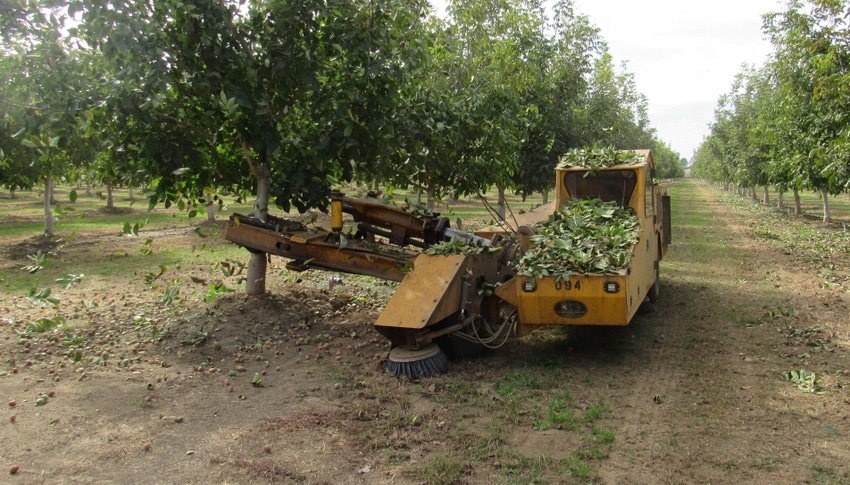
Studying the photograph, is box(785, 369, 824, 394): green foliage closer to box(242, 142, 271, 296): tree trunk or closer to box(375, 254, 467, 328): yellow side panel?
box(375, 254, 467, 328): yellow side panel

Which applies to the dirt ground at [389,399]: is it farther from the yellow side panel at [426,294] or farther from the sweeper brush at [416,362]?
the yellow side panel at [426,294]

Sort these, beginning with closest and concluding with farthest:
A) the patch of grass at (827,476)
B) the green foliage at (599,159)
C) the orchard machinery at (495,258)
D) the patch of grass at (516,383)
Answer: the patch of grass at (827,476)
the patch of grass at (516,383)
the orchard machinery at (495,258)
the green foliage at (599,159)

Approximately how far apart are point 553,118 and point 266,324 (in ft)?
36.0

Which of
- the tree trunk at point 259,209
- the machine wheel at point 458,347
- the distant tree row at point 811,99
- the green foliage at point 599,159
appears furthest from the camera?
the distant tree row at point 811,99

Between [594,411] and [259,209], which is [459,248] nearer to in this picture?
[594,411]

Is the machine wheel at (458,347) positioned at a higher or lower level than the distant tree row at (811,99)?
lower

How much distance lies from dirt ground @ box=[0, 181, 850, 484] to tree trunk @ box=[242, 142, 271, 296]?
281mm

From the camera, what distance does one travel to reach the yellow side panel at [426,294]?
6277 mm

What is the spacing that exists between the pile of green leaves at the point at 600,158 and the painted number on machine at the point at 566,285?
8.73 ft

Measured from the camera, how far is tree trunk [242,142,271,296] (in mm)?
8336

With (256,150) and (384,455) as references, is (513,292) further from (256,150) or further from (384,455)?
(256,150)

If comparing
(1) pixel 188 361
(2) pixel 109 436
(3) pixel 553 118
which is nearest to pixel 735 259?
(3) pixel 553 118

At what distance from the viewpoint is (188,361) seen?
7117mm

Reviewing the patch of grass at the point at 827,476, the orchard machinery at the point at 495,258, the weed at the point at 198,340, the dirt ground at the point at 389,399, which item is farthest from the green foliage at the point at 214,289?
the patch of grass at the point at 827,476
